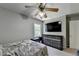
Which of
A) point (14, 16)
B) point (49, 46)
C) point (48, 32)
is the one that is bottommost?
point (49, 46)

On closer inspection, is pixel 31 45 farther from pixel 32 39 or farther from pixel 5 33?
pixel 5 33

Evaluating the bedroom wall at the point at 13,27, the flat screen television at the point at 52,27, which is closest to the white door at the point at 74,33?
the flat screen television at the point at 52,27

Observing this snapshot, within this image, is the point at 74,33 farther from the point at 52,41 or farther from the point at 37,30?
the point at 37,30

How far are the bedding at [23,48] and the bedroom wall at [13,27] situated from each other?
0.08m

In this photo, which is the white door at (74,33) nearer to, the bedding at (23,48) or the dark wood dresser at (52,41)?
the dark wood dresser at (52,41)

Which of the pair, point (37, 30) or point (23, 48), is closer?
point (23, 48)

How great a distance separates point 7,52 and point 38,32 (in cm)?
61

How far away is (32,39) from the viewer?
1.50m

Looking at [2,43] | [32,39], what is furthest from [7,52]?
[32,39]

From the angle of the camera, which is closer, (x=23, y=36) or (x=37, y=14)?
(x=23, y=36)

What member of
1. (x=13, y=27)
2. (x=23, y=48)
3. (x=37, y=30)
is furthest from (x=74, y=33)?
(x=13, y=27)

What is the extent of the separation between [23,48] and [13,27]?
36cm

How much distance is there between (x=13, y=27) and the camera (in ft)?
4.12

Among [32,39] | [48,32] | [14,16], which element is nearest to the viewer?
[14,16]
